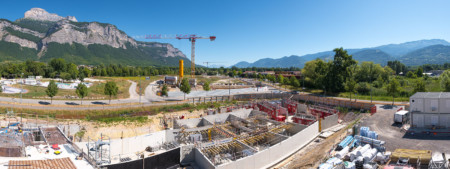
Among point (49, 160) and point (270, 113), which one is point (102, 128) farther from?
point (270, 113)

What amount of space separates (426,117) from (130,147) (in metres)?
28.8

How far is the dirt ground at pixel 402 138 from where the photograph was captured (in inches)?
772

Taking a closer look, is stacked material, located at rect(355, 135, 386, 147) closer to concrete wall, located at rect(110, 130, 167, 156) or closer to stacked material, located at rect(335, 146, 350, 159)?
stacked material, located at rect(335, 146, 350, 159)

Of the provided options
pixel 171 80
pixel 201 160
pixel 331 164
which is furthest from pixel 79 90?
pixel 331 164

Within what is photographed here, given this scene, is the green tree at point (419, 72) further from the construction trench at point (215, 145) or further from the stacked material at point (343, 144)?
the stacked material at point (343, 144)

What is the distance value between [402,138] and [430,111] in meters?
5.50

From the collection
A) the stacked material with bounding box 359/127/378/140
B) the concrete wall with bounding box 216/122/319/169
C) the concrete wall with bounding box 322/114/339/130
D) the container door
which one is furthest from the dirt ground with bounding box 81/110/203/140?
the container door

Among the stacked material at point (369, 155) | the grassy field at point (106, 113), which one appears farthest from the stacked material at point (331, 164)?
the grassy field at point (106, 113)

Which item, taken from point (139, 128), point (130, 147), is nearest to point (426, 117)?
point (130, 147)

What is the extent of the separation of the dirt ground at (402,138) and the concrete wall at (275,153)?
21.5 ft

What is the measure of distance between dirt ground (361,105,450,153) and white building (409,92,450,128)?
6.56ft

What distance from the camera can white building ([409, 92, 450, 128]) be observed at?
23.7 meters

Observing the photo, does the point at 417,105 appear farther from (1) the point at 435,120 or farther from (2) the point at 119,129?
(2) the point at 119,129

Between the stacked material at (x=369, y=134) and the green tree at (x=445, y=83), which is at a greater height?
the green tree at (x=445, y=83)
